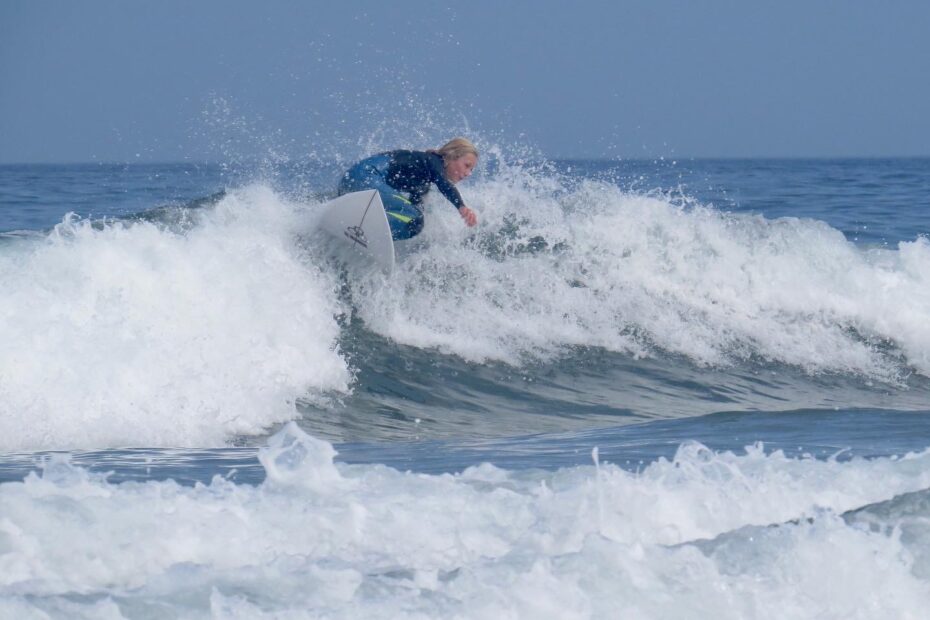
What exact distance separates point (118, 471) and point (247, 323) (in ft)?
9.41

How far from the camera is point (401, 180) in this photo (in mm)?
8688

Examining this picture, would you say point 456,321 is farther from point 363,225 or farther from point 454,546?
point 454,546

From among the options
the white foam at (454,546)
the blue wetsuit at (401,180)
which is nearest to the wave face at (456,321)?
the blue wetsuit at (401,180)

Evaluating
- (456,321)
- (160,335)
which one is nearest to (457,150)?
(456,321)

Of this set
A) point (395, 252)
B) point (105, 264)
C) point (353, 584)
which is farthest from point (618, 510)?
point (395, 252)

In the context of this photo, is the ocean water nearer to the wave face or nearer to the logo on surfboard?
the wave face

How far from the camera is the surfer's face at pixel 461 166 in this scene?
853 centimetres

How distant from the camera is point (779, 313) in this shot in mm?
10602

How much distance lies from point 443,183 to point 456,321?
124 centimetres

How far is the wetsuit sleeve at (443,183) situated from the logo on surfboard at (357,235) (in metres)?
0.71

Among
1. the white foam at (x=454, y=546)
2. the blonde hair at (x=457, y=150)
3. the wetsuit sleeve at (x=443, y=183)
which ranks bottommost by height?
the white foam at (x=454, y=546)

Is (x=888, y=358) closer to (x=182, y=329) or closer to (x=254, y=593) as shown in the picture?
(x=182, y=329)

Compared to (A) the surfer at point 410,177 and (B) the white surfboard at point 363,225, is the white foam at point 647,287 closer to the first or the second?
(B) the white surfboard at point 363,225

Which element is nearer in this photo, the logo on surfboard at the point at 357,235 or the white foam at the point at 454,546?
the white foam at the point at 454,546
